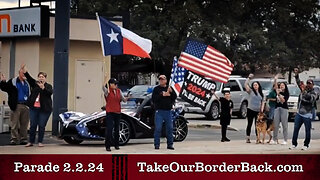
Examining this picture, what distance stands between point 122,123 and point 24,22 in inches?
155

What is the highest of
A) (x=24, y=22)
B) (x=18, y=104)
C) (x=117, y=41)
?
(x=24, y=22)

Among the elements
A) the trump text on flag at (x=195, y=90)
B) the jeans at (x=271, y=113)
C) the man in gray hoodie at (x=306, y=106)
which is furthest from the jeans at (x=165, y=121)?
the jeans at (x=271, y=113)

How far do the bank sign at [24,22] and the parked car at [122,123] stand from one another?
7.82 ft

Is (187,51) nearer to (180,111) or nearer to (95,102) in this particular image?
(180,111)

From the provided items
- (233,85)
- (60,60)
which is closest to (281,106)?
(60,60)

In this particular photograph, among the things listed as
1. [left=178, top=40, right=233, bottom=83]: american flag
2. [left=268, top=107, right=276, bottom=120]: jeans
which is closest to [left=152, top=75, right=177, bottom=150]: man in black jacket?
[left=178, top=40, right=233, bottom=83]: american flag

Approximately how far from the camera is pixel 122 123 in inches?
503

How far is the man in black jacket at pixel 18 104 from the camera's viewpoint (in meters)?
12.8

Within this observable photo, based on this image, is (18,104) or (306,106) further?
(18,104)

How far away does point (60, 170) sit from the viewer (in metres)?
6.62

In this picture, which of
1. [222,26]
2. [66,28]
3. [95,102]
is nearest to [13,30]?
[66,28]

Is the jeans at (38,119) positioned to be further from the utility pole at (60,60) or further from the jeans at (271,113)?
the jeans at (271,113)

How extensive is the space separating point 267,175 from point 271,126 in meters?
7.56

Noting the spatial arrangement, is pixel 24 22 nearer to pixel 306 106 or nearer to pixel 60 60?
pixel 60 60
